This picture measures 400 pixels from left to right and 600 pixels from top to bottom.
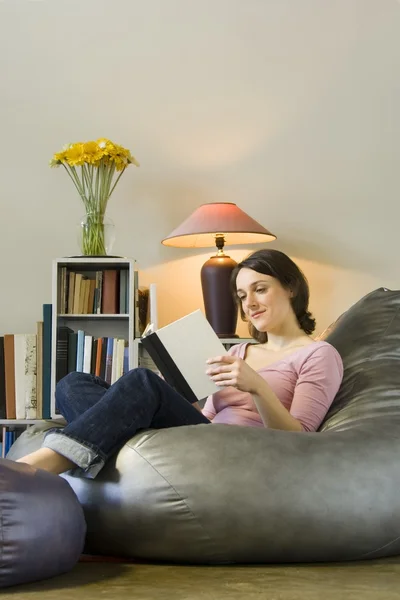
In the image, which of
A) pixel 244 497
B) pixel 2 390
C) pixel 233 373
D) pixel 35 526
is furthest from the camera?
pixel 2 390

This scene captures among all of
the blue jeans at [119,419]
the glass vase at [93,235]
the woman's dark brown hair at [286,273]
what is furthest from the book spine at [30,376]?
the blue jeans at [119,419]

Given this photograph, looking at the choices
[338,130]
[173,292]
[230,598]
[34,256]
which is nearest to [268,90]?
[338,130]

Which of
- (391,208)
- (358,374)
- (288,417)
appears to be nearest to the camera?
(288,417)

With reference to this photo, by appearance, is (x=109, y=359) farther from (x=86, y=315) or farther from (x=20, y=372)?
(x=20, y=372)

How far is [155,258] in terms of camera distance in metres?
3.16

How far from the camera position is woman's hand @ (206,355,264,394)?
1.65 m

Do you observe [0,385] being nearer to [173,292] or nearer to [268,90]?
[173,292]

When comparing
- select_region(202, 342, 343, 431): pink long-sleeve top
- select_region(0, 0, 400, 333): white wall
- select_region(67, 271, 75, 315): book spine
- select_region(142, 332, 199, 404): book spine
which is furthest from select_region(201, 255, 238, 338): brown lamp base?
select_region(142, 332, 199, 404): book spine

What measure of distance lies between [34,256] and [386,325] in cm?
166

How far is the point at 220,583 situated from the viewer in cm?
125

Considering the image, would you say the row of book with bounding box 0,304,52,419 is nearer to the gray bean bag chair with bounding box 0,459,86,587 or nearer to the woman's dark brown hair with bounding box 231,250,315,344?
the woman's dark brown hair with bounding box 231,250,315,344

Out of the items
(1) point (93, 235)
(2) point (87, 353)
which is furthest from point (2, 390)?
(1) point (93, 235)

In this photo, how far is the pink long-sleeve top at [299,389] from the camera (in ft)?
5.90

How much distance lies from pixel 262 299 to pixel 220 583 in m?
0.91
